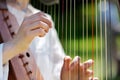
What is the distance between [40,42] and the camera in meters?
1.30

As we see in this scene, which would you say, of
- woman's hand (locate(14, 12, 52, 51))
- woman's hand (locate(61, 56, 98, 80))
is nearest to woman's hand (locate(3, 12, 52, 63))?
woman's hand (locate(14, 12, 52, 51))

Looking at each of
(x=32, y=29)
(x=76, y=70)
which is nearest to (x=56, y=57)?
(x=76, y=70)

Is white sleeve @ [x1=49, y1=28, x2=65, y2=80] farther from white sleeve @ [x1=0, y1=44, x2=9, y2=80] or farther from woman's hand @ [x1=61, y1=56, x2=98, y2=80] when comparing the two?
white sleeve @ [x1=0, y1=44, x2=9, y2=80]

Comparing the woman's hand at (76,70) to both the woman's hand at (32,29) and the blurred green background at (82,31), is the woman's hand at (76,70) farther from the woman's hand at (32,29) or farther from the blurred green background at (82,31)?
the woman's hand at (32,29)

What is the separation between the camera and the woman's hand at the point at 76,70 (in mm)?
1031

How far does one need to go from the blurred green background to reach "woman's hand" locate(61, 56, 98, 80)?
0.7 inches

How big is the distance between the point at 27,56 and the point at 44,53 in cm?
13

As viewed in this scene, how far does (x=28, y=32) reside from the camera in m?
0.94

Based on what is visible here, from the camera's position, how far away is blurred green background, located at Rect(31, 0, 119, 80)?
104 centimetres

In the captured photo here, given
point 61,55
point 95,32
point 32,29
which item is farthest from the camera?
point 61,55

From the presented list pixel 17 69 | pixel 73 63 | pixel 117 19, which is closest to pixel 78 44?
pixel 73 63

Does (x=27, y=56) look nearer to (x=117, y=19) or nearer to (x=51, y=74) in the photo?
(x=51, y=74)

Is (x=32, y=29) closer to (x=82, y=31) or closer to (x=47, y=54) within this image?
(x=82, y=31)

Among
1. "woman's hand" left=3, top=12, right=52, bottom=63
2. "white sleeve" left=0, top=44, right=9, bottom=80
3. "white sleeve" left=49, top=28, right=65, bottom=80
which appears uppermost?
"woman's hand" left=3, top=12, right=52, bottom=63
